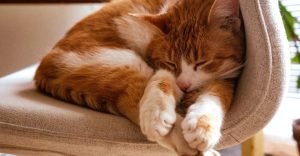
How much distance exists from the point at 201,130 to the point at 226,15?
30cm

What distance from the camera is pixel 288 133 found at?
1879 mm

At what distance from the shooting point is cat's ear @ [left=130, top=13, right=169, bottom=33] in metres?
0.89

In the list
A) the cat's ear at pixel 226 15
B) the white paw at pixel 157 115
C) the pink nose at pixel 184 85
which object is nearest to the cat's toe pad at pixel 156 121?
the white paw at pixel 157 115

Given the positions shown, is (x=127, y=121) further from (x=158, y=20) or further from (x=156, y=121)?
(x=158, y=20)

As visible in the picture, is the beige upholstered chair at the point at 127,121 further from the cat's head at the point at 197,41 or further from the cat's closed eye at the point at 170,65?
the cat's closed eye at the point at 170,65

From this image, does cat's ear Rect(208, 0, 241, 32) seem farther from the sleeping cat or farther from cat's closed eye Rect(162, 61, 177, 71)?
cat's closed eye Rect(162, 61, 177, 71)

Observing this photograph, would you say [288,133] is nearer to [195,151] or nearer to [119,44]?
[119,44]

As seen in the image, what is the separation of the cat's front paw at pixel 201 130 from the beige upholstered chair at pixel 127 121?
0.08m

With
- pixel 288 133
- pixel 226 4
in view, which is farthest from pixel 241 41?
pixel 288 133

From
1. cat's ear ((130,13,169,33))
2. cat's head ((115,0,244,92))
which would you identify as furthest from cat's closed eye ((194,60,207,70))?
cat's ear ((130,13,169,33))

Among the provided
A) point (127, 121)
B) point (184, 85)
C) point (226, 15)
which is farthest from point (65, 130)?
point (226, 15)

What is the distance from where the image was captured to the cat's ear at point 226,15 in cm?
81

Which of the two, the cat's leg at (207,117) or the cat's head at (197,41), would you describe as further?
the cat's head at (197,41)

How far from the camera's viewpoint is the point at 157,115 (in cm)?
70
